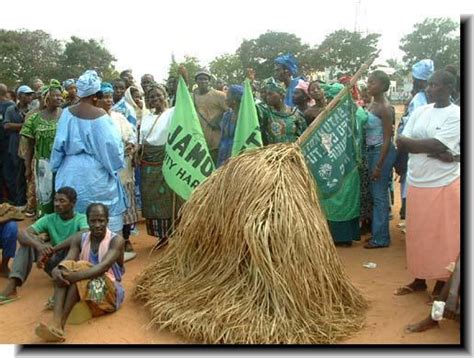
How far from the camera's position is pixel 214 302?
368 centimetres

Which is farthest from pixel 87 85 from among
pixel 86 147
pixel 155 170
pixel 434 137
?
pixel 434 137

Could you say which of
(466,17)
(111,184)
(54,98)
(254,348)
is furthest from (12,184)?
(466,17)

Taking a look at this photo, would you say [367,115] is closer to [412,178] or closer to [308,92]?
[308,92]

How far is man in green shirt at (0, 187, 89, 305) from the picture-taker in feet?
14.3

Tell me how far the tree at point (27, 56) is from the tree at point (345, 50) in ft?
52.3

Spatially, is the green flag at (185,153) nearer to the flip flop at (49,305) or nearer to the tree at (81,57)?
the flip flop at (49,305)

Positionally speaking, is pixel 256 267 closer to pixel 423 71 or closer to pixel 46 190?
pixel 46 190

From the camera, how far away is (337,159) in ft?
17.8

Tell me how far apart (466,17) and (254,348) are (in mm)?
2584

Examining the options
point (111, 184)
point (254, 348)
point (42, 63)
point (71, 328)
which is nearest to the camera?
point (254, 348)

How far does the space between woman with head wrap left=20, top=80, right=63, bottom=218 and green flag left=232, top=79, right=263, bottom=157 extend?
6.78 ft

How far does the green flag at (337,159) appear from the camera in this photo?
5.21 meters

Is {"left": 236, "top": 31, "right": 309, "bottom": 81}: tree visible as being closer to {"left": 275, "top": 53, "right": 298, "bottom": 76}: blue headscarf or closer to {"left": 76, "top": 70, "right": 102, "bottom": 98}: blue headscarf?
{"left": 275, "top": 53, "right": 298, "bottom": 76}: blue headscarf

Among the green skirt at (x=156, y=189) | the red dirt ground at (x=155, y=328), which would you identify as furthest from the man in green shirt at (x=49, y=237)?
the green skirt at (x=156, y=189)
